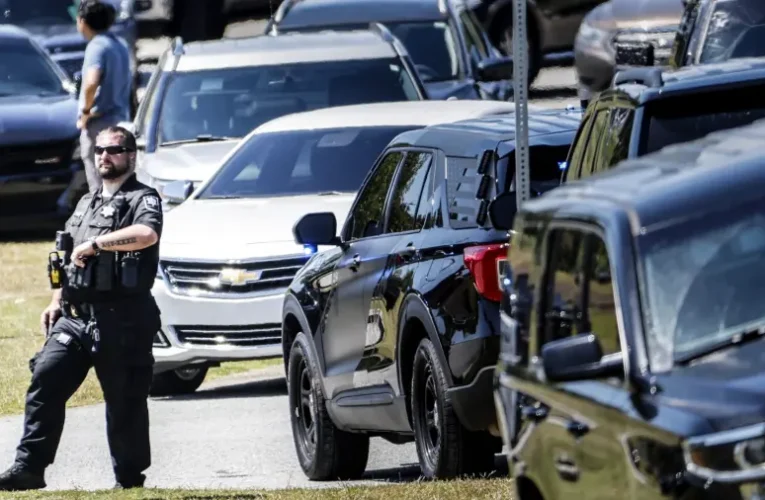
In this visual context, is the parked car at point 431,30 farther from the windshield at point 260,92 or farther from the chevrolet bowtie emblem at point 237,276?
the chevrolet bowtie emblem at point 237,276

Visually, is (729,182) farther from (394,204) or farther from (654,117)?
(394,204)

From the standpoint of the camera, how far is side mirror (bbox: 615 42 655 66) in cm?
1391

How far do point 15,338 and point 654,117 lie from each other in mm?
9673

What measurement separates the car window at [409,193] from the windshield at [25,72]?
477 inches

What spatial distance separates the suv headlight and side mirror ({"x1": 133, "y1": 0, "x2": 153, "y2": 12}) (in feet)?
73.2

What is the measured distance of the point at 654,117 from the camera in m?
7.43

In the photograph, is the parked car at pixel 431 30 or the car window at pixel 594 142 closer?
the car window at pixel 594 142

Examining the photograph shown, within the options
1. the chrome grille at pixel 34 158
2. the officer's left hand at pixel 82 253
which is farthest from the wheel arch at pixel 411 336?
the chrome grille at pixel 34 158

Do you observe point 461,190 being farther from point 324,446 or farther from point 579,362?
point 579,362

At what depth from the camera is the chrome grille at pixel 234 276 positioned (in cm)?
1283

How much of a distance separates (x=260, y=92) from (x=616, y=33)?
348cm

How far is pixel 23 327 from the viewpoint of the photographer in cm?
1675

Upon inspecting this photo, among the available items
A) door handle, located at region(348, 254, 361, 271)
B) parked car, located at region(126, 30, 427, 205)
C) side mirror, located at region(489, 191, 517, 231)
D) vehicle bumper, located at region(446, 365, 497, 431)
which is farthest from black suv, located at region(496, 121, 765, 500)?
parked car, located at region(126, 30, 427, 205)

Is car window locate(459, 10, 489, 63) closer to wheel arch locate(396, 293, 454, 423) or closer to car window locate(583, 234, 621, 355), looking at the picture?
wheel arch locate(396, 293, 454, 423)
